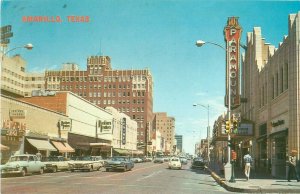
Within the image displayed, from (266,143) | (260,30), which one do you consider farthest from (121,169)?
(260,30)

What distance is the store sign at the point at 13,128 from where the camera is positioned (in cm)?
4338

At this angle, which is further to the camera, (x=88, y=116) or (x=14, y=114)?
(x=88, y=116)

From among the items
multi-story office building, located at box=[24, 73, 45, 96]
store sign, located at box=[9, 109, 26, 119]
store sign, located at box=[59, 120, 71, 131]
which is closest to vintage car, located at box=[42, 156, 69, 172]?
store sign, located at box=[9, 109, 26, 119]

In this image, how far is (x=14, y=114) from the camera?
1853 inches

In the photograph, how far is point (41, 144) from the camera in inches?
2071

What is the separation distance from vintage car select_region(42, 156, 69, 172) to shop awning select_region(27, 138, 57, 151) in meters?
6.21

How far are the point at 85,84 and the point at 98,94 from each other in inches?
272

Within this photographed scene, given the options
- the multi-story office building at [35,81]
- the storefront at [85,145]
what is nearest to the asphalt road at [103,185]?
the storefront at [85,145]

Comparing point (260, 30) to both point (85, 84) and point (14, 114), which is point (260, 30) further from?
point (85, 84)

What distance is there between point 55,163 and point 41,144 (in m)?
10.2

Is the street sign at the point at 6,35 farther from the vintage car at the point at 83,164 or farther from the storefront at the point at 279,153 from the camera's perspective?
the storefront at the point at 279,153

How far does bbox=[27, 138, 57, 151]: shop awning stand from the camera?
50425 millimetres

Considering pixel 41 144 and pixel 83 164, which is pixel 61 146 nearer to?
pixel 41 144

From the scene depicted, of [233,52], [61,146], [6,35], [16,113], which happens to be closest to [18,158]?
[6,35]
